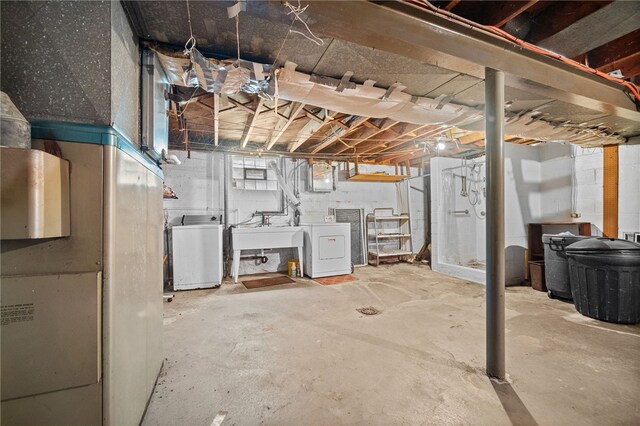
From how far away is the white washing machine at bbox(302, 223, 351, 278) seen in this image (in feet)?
14.1

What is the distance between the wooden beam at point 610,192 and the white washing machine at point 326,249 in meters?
3.65

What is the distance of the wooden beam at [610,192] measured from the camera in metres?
3.43

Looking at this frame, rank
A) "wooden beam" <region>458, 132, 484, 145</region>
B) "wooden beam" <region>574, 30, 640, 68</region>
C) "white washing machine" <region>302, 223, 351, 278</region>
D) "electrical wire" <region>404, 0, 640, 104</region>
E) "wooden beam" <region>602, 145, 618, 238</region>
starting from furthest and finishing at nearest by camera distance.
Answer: "white washing machine" <region>302, 223, 351, 278</region> < "wooden beam" <region>458, 132, 484, 145</region> < "wooden beam" <region>602, 145, 618, 238</region> < "wooden beam" <region>574, 30, 640, 68</region> < "electrical wire" <region>404, 0, 640, 104</region>

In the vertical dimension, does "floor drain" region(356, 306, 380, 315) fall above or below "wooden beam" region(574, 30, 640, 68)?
below

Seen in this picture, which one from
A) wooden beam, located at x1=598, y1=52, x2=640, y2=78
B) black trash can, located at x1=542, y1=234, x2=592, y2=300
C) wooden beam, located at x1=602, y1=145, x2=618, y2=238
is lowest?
black trash can, located at x1=542, y1=234, x2=592, y2=300

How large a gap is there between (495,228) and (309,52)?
5.41 feet

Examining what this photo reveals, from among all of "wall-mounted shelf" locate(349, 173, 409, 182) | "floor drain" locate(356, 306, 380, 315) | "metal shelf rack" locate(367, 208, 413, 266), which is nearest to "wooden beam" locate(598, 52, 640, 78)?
"floor drain" locate(356, 306, 380, 315)

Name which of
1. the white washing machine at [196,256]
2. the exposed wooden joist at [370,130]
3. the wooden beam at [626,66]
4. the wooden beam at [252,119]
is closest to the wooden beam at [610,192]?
the wooden beam at [626,66]

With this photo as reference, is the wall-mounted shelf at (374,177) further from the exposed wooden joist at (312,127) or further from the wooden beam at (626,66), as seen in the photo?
the wooden beam at (626,66)

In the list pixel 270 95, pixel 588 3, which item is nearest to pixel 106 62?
pixel 270 95

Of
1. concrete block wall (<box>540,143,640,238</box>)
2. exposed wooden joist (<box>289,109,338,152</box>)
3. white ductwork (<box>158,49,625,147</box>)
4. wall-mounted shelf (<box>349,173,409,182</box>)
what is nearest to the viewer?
white ductwork (<box>158,49,625,147</box>)

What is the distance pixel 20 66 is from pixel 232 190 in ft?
12.3

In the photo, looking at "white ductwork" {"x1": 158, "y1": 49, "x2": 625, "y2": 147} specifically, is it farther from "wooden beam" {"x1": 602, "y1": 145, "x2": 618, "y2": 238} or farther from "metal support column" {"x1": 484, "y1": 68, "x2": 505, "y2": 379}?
"wooden beam" {"x1": 602, "y1": 145, "x2": 618, "y2": 238}

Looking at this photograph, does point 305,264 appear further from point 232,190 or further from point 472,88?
point 472,88
